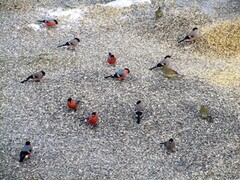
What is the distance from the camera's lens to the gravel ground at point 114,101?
9.45 m

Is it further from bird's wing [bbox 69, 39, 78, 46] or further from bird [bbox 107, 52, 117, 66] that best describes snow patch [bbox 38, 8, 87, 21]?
bird [bbox 107, 52, 117, 66]

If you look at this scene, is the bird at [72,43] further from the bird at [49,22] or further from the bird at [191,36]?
the bird at [191,36]

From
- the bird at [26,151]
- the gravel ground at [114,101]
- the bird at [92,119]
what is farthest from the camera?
the bird at [92,119]

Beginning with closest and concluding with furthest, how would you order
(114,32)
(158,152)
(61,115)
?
1. (158,152)
2. (61,115)
3. (114,32)

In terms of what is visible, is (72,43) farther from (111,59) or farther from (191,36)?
(191,36)

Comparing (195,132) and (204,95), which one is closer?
(195,132)

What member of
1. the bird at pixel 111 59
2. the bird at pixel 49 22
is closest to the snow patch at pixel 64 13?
the bird at pixel 49 22

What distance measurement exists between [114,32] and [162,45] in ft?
5.89

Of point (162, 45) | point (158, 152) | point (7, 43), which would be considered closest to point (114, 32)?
point (162, 45)

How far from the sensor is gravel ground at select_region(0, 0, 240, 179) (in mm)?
9453

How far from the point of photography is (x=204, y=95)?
458 inches

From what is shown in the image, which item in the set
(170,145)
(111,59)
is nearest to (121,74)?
(111,59)

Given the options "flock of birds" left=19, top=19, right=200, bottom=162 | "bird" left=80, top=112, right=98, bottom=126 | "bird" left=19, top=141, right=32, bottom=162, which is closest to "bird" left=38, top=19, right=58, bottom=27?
"flock of birds" left=19, top=19, right=200, bottom=162

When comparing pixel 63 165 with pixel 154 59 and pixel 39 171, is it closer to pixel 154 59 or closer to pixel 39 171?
pixel 39 171
